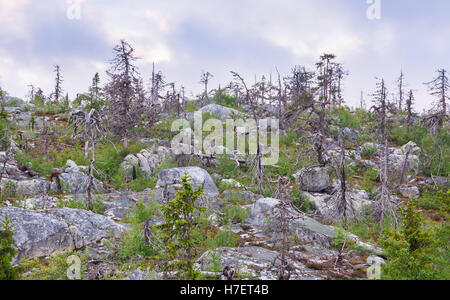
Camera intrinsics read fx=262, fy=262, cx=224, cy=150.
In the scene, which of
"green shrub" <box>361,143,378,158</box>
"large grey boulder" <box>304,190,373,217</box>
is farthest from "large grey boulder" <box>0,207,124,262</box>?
"green shrub" <box>361,143,378,158</box>

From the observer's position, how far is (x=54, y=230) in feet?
23.4

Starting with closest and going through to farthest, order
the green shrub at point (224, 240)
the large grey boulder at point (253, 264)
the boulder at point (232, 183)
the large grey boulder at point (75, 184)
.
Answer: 1. the large grey boulder at point (253, 264)
2. the green shrub at point (224, 240)
3. the large grey boulder at point (75, 184)
4. the boulder at point (232, 183)

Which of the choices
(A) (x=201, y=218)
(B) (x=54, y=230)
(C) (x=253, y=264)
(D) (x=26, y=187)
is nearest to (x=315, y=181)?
(A) (x=201, y=218)

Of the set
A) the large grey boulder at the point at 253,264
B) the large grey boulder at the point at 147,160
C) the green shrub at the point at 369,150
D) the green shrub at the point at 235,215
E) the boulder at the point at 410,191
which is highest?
the green shrub at the point at 369,150

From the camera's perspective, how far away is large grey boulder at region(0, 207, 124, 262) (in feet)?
21.8

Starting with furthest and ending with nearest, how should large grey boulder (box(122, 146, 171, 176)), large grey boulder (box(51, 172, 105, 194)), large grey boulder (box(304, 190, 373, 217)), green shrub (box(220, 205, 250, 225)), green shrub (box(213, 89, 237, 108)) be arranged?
green shrub (box(213, 89, 237, 108)), large grey boulder (box(122, 146, 171, 176)), large grey boulder (box(51, 172, 105, 194)), large grey boulder (box(304, 190, 373, 217)), green shrub (box(220, 205, 250, 225))

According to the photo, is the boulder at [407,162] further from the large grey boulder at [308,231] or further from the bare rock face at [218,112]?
the bare rock face at [218,112]

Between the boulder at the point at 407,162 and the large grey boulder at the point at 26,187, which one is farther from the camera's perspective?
the boulder at the point at 407,162

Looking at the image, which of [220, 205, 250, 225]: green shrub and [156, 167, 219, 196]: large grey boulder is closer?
[220, 205, 250, 225]: green shrub

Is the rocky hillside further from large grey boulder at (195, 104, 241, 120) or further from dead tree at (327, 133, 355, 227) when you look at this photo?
large grey boulder at (195, 104, 241, 120)

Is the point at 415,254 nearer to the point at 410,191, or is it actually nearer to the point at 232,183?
the point at 232,183

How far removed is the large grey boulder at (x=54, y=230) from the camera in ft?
21.8

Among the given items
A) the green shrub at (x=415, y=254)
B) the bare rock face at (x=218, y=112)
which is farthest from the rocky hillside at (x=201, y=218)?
the bare rock face at (x=218, y=112)
